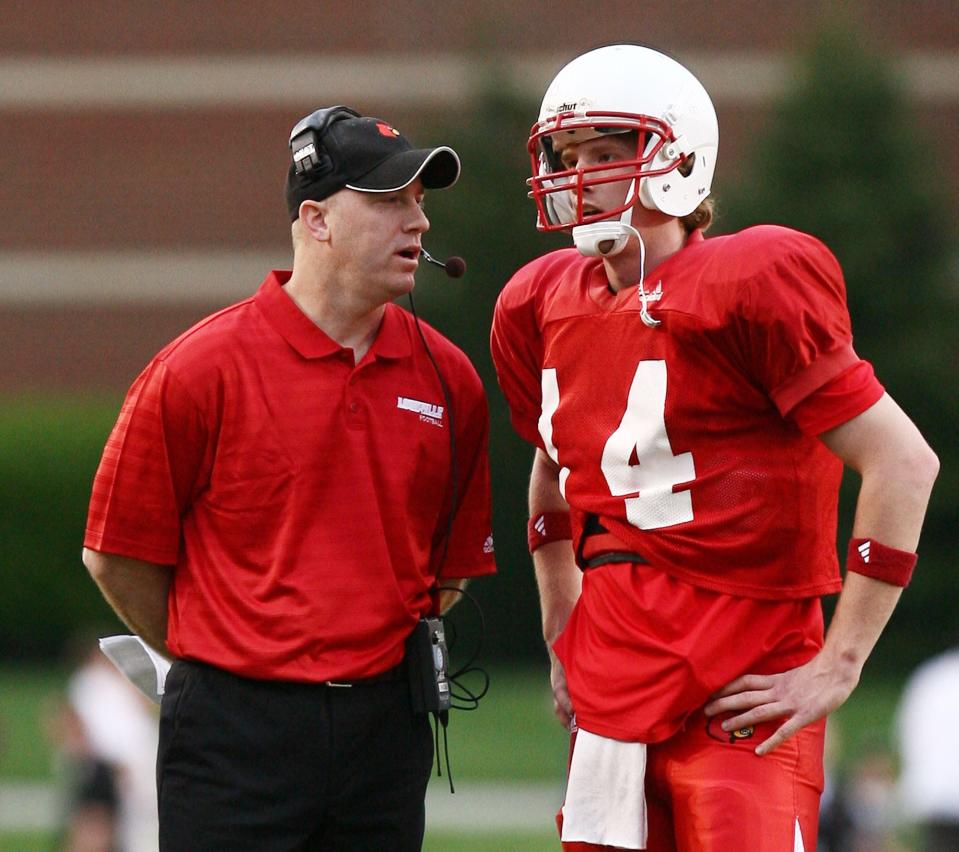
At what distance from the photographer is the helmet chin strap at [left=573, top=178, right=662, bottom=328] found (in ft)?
12.0

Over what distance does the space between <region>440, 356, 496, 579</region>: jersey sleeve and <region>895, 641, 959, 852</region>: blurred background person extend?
13.8 ft

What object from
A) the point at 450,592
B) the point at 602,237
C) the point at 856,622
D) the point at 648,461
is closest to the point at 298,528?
the point at 450,592

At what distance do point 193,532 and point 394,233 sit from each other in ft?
2.63

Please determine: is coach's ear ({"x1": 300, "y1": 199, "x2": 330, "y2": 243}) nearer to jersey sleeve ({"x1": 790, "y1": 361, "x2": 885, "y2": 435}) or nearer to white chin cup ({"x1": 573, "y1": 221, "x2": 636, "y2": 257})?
white chin cup ({"x1": 573, "y1": 221, "x2": 636, "y2": 257})

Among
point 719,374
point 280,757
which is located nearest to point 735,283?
point 719,374

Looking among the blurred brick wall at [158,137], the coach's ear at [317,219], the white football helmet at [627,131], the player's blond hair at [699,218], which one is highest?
the white football helmet at [627,131]

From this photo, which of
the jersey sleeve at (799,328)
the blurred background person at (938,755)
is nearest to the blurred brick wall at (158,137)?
the blurred background person at (938,755)

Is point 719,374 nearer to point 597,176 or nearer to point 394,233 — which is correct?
Answer: point 597,176

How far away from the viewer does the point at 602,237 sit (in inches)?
145

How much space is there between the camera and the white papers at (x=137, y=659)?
4.25m

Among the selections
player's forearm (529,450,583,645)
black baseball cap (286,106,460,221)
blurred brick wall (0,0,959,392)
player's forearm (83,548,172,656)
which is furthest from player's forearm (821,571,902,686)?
blurred brick wall (0,0,959,392)

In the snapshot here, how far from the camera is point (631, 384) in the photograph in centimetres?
368

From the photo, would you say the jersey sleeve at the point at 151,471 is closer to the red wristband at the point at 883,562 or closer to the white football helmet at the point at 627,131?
the white football helmet at the point at 627,131

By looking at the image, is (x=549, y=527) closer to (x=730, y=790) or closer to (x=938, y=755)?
(x=730, y=790)
